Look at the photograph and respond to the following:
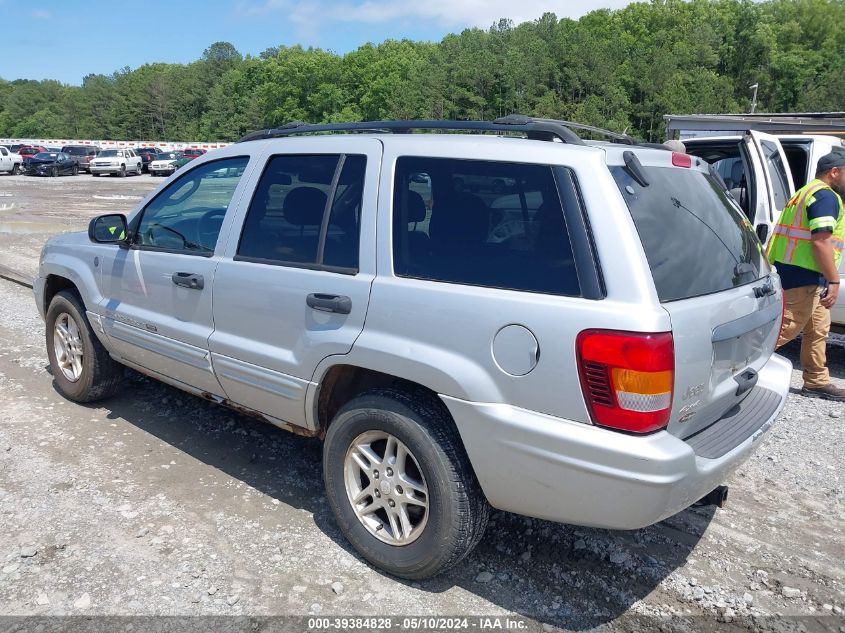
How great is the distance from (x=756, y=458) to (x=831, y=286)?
5.85ft

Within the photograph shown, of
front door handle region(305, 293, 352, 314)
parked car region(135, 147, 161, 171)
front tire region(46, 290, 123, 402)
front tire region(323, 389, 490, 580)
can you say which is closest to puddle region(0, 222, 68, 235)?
front tire region(46, 290, 123, 402)

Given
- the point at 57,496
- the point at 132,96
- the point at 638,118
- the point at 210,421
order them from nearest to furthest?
1. the point at 57,496
2. the point at 210,421
3. the point at 638,118
4. the point at 132,96

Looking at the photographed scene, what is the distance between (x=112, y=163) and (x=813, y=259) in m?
41.5

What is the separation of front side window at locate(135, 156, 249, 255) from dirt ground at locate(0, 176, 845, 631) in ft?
4.33

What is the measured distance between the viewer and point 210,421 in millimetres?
4773

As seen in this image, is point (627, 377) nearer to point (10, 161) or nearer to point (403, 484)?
point (403, 484)

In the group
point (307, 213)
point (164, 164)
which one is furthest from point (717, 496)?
point (164, 164)

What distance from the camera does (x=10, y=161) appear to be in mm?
39719

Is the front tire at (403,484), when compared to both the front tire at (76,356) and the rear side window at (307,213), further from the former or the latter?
the front tire at (76,356)

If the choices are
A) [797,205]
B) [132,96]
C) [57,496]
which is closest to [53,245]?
[57,496]

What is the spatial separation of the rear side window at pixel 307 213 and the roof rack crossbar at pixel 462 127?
209mm

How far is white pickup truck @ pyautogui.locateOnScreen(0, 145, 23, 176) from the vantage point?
3931 centimetres

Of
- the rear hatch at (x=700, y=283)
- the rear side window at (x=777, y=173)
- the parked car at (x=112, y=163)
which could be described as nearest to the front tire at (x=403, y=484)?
the rear hatch at (x=700, y=283)

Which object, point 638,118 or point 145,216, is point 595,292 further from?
point 638,118
